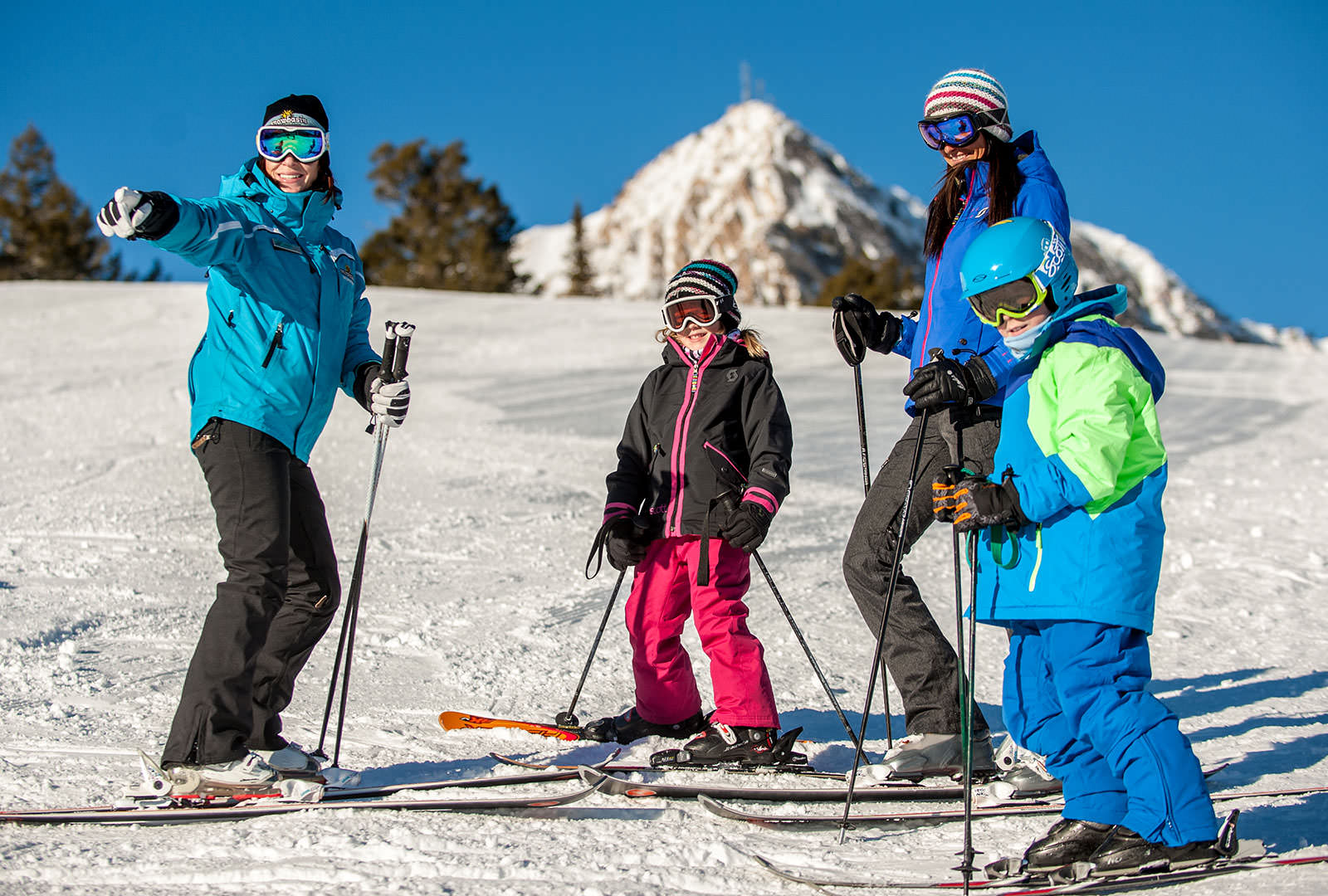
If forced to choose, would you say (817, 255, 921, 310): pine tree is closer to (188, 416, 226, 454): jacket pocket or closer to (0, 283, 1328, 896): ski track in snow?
(0, 283, 1328, 896): ski track in snow

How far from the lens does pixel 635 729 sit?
13.7ft

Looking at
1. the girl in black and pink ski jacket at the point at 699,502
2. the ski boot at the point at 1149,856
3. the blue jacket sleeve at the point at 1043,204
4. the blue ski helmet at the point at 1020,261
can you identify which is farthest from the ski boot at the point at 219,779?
the blue jacket sleeve at the point at 1043,204

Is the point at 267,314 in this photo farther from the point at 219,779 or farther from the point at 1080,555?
the point at 1080,555

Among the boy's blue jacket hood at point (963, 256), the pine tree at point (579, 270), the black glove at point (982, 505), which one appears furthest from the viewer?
the pine tree at point (579, 270)

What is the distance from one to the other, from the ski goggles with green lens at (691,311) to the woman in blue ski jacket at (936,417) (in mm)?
551

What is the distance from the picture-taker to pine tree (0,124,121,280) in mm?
47062

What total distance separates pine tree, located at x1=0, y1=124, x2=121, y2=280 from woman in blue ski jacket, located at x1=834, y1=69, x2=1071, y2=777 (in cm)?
5045

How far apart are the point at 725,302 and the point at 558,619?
226 centimetres

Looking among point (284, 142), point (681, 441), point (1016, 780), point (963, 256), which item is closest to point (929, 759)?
point (1016, 780)

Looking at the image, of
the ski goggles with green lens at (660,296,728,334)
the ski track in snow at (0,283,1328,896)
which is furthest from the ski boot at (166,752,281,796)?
the ski goggles with green lens at (660,296,728,334)

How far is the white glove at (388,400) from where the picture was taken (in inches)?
141

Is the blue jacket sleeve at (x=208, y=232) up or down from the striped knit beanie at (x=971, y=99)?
down

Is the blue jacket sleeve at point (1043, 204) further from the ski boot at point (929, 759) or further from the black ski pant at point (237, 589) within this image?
the black ski pant at point (237, 589)

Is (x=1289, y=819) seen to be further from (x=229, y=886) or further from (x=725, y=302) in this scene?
(x=229, y=886)
